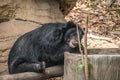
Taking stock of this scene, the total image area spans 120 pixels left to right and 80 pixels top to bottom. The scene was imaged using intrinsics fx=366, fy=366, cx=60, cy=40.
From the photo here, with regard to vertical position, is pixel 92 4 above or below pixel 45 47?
above

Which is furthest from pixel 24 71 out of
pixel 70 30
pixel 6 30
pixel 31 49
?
pixel 6 30

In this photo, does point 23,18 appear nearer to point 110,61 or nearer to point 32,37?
point 32,37

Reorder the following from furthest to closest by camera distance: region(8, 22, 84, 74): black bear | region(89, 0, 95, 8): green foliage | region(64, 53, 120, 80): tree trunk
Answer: region(89, 0, 95, 8): green foliage
region(8, 22, 84, 74): black bear
region(64, 53, 120, 80): tree trunk

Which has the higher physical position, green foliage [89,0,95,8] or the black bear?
green foliage [89,0,95,8]

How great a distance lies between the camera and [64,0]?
746cm

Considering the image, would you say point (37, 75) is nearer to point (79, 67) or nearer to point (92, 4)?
point (79, 67)

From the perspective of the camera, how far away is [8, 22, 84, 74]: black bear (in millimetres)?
5250

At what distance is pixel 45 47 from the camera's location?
5379 mm

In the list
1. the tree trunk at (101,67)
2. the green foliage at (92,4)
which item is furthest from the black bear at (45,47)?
the green foliage at (92,4)

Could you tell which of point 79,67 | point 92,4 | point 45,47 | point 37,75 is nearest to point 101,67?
point 79,67

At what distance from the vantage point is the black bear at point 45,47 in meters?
5.25

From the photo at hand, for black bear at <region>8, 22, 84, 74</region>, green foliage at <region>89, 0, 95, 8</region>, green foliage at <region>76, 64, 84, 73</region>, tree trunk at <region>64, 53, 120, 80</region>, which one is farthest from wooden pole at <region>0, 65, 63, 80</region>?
green foliage at <region>89, 0, 95, 8</region>

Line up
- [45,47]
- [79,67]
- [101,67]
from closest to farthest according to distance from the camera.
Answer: [79,67] < [101,67] < [45,47]

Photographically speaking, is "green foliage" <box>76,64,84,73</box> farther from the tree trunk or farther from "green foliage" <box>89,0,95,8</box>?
"green foliage" <box>89,0,95,8</box>
